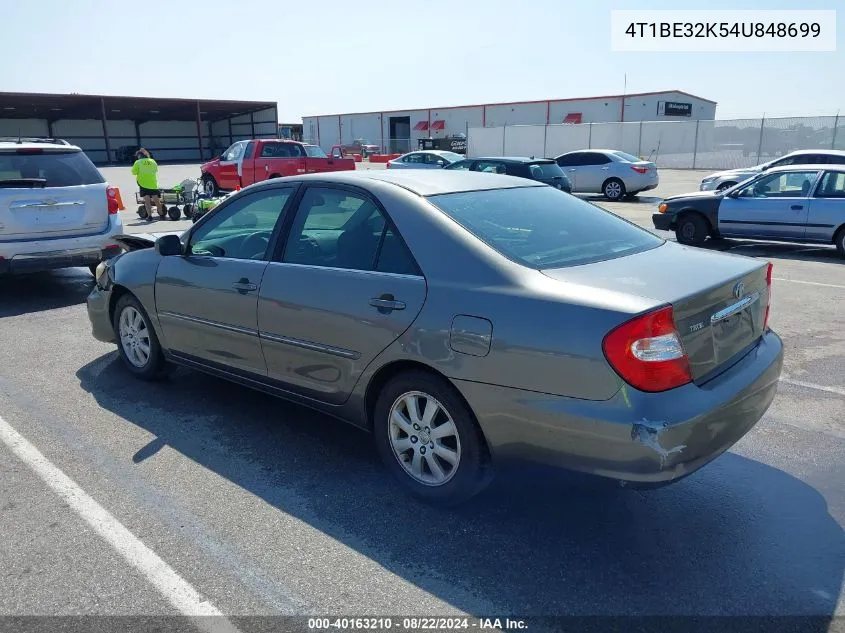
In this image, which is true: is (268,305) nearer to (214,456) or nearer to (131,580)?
(214,456)

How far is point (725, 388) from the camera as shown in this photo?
299 centimetres

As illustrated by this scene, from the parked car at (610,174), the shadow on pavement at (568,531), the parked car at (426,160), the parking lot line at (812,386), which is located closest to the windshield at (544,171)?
the parked car at (610,174)

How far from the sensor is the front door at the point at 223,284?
4160 millimetres

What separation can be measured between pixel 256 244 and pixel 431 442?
1751mm

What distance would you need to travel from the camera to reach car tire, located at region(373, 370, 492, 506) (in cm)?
320

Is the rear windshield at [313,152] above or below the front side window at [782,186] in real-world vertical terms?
above

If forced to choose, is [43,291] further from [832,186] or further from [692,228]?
[832,186]

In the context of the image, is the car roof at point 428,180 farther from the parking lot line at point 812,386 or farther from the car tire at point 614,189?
the car tire at point 614,189

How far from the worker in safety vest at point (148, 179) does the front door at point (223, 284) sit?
38.0 ft

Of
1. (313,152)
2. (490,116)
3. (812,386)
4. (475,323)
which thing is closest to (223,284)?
(475,323)

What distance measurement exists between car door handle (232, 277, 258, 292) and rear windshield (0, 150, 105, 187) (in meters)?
4.78

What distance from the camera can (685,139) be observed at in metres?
34.8

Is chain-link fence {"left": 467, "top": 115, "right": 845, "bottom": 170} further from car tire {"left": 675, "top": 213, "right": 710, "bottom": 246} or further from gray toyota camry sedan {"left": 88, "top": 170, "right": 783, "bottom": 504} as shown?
gray toyota camry sedan {"left": 88, "top": 170, "right": 783, "bottom": 504}

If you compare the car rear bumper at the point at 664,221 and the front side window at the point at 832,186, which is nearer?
the front side window at the point at 832,186
